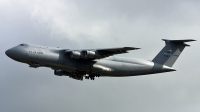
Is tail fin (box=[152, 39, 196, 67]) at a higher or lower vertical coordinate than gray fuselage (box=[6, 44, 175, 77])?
higher

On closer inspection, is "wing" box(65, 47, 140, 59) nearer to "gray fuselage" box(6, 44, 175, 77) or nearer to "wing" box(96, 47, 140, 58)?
"wing" box(96, 47, 140, 58)

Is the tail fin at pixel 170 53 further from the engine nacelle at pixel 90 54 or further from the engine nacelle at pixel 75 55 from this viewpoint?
the engine nacelle at pixel 75 55

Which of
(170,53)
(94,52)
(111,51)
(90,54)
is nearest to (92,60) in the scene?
(94,52)

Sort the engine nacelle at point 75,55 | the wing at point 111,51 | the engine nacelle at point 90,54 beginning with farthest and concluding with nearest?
the engine nacelle at point 90,54
the engine nacelle at point 75,55
the wing at point 111,51

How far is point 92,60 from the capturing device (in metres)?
30.2

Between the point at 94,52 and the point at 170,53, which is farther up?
the point at 170,53

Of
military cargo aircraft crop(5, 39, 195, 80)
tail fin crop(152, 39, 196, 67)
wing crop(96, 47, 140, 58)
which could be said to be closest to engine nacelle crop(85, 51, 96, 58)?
military cargo aircraft crop(5, 39, 195, 80)

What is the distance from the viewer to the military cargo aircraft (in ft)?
93.7

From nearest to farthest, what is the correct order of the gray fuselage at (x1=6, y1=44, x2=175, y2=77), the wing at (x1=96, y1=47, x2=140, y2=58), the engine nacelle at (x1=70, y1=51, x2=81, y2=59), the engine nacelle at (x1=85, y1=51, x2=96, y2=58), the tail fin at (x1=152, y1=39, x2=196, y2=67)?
the gray fuselage at (x1=6, y1=44, x2=175, y2=77), the wing at (x1=96, y1=47, x2=140, y2=58), the engine nacelle at (x1=70, y1=51, x2=81, y2=59), the engine nacelle at (x1=85, y1=51, x2=96, y2=58), the tail fin at (x1=152, y1=39, x2=196, y2=67)

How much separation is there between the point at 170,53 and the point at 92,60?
6572 mm

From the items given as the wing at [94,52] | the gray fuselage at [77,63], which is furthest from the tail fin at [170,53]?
the wing at [94,52]

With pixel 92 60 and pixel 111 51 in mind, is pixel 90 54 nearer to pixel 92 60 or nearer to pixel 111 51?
pixel 92 60

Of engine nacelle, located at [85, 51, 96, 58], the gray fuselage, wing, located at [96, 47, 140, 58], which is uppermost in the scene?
wing, located at [96, 47, 140, 58]

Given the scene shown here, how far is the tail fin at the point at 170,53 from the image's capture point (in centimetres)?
3241
